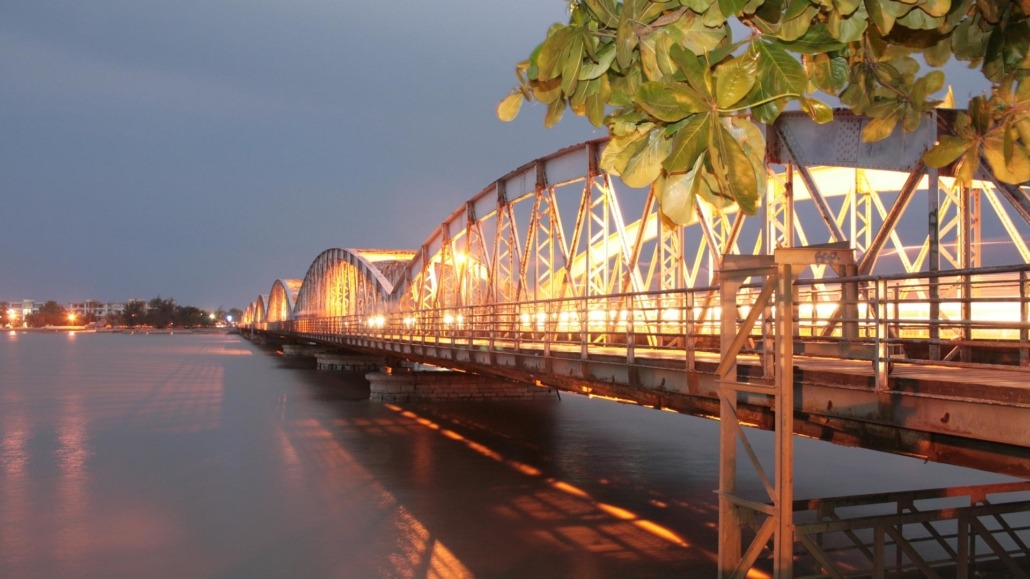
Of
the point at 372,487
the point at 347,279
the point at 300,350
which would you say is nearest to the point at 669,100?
the point at 372,487

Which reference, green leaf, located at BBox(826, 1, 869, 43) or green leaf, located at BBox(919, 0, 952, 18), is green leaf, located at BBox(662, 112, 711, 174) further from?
green leaf, located at BBox(919, 0, 952, 18)

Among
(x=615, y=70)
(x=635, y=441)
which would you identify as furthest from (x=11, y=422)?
(x=615, y=70)

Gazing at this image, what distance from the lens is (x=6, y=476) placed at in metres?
18.6

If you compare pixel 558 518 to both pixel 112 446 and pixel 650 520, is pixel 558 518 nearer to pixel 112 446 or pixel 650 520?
pixel 650 520

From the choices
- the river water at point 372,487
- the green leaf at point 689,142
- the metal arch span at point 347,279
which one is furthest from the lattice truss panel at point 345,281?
the green leaf at point 689,142

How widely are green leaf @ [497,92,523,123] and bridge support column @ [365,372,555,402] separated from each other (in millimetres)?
31004

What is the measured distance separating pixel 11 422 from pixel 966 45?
97.7ft

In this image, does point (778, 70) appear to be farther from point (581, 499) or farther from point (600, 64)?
point (581, 499)

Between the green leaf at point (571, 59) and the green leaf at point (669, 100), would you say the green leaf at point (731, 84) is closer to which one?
the green leaf at point (669, 100)

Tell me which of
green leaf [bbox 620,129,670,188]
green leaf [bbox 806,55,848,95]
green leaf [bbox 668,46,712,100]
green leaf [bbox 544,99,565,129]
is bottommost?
green leaf [bbox 620,129,670,188]

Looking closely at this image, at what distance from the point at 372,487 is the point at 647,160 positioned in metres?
15.7

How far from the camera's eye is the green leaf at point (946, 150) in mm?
4027

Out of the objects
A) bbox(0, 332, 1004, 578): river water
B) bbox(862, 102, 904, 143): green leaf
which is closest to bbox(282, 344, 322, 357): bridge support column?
bbox(0, 332, 1004, 578): river water

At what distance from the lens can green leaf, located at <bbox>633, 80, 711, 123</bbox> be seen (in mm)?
2756
